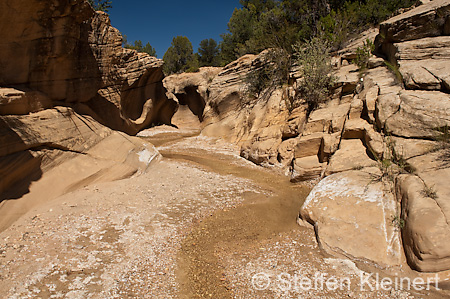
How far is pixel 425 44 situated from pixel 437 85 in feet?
7.85

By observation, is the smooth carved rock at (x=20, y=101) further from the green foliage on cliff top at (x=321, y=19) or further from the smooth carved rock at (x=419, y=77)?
the green foliage on cliff top at (x=321, y=19)

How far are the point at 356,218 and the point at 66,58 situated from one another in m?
7.63

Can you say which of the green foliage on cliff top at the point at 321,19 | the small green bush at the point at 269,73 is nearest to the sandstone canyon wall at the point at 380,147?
the green foliage on cliff top at the point at 321,19

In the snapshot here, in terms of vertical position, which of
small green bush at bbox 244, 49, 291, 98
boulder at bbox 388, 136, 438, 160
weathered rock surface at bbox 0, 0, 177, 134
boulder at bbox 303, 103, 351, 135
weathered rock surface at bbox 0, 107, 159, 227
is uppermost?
weathered rock surface at bbox 0, 0, 177, 134

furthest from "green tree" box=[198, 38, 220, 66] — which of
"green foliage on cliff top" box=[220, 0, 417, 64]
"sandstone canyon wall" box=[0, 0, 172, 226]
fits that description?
"sandstone canyon wall" box=[0, 0, 172, 226]

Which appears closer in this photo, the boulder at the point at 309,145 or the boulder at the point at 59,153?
the boulder at the point at 59,153

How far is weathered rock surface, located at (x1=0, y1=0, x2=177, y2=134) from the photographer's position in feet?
18.9

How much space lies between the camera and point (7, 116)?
5086 millimetres

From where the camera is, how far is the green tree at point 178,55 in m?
29.9

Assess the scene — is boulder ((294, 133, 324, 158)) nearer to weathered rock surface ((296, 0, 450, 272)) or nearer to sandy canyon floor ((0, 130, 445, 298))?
weathered rock surface ((296, 0, 450, 272))

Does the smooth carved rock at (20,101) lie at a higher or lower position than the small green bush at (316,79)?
higher

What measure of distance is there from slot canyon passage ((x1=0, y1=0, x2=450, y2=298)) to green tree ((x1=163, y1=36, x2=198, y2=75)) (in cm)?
2061

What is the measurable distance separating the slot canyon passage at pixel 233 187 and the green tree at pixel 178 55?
2061 cm

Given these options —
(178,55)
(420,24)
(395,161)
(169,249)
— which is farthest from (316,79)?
(178,55)
